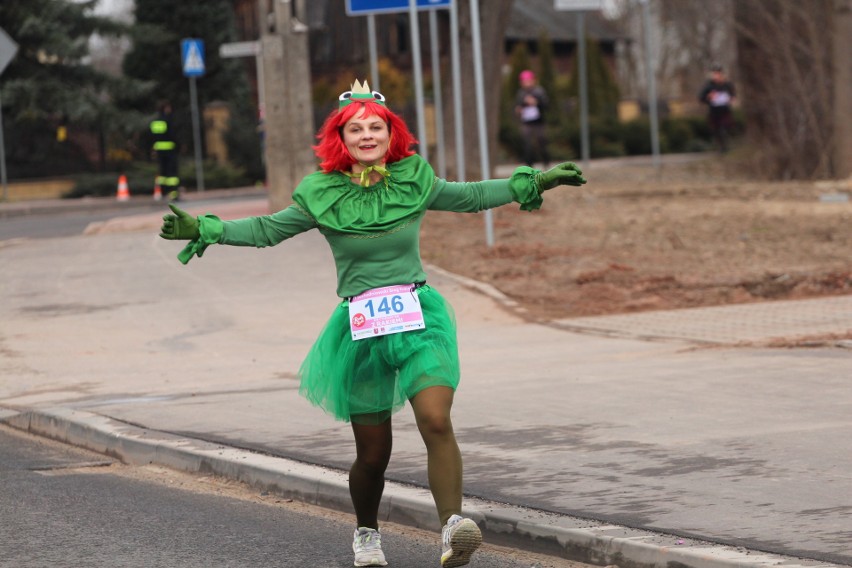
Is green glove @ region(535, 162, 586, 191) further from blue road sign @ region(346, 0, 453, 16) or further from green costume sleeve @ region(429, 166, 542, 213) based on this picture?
blue road sign @ region(346, 0, 453, 16)

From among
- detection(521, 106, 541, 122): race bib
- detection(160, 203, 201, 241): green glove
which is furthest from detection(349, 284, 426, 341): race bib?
detection(521, 106, 541, 122): race bib

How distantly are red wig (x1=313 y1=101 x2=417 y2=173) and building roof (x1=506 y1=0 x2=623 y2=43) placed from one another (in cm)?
6936

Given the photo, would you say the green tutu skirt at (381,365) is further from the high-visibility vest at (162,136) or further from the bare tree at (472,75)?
the high-visibility vest at (162,136)

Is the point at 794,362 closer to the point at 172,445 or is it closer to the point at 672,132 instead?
the point at 172,445

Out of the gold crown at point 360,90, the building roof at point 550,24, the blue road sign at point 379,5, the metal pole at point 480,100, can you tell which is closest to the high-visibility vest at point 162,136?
the blue road sign at point 379,5

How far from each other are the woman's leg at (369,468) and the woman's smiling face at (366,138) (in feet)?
3.28

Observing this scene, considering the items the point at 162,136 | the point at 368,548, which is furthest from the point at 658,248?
the point at 162,136

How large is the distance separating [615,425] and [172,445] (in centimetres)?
227

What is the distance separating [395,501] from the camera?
23.0 feet

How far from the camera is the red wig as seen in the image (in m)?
6.20

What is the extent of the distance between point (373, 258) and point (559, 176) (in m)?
0.77

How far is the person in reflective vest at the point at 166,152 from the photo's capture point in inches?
1208

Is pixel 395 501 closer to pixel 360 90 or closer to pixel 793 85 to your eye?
pixel 360 90

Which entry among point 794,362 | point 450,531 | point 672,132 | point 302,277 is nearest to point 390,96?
point 672,132
